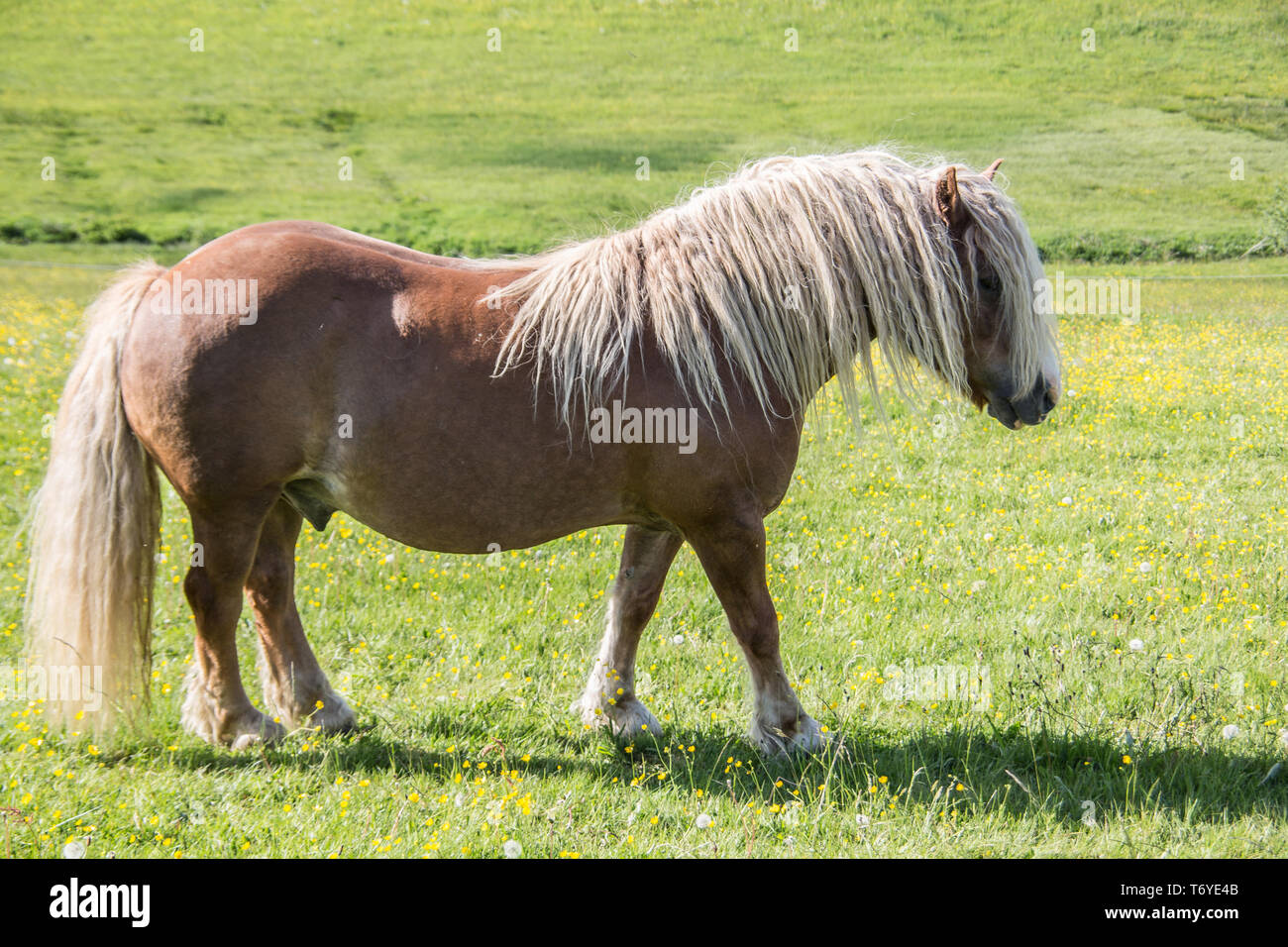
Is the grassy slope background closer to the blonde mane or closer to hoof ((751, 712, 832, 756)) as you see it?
hoof ((751, 712, 832, 756))

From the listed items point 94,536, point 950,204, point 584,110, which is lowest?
point 94,536

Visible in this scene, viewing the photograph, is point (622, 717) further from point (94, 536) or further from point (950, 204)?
point (950, 204)

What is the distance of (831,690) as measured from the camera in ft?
14.9

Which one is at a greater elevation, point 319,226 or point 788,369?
point 319,226

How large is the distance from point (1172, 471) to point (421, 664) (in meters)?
6.16

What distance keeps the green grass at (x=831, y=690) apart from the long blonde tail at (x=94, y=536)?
32 cm

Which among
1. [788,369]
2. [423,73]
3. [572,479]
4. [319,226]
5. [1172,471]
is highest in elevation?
[423,73]

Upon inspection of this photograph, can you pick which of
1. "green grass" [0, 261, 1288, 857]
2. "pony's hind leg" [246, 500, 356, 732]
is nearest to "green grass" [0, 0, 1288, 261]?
"green grass" [0, 261, 1288, 857]

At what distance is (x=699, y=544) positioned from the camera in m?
3.78

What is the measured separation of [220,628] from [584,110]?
43180mm

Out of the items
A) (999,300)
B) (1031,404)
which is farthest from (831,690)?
(999,300)

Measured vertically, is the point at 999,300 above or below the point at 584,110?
below

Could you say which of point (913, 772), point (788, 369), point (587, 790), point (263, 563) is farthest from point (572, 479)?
point (913, 772)

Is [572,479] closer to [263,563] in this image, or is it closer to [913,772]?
[263,563]
